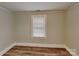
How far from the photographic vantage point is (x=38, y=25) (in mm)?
7707

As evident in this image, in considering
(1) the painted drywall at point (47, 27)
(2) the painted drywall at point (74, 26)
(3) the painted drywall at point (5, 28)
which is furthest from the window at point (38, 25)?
(2) the painted drywall at point (74, 26)

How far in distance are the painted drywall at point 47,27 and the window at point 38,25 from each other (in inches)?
7.2

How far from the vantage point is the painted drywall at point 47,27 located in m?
7.46

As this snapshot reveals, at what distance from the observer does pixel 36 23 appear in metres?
7.70

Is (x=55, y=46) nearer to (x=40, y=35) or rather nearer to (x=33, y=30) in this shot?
(x=40, y=35)

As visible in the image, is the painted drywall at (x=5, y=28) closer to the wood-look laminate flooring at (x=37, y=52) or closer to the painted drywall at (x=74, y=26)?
the wood-look laminate flooring at (x=37, y=52)

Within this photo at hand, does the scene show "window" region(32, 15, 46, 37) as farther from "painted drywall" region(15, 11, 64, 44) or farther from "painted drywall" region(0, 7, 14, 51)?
"painted drywall" region(0, 7, 14, 51)

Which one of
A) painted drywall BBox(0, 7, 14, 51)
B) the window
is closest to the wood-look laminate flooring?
painted drywall BBox(0, 7, 14, 51)

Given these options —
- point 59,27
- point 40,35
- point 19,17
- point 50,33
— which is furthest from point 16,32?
point 59,27

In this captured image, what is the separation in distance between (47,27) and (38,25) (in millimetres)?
543

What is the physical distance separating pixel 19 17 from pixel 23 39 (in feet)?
4.29

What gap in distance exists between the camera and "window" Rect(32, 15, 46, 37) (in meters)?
7.64

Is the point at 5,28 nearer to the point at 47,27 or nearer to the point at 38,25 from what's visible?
the point at 38,25

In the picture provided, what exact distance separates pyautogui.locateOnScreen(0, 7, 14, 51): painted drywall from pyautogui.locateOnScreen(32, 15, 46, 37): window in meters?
1.28
